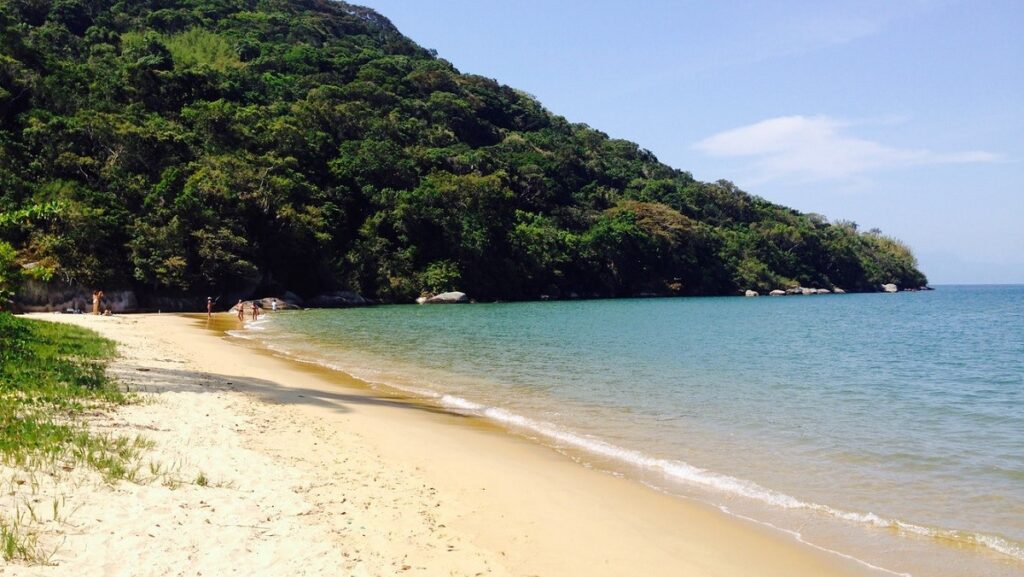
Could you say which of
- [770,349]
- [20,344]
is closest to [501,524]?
[20,344]

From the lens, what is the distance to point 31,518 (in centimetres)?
480

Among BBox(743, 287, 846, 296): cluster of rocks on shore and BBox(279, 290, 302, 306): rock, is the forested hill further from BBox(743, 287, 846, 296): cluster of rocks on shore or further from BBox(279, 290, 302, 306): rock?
BBox(743, 287, 846, 296): cluster of rocks on shore

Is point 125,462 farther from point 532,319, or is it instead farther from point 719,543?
point 532,319

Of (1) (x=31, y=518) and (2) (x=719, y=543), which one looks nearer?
(1) (x=31, y=518)

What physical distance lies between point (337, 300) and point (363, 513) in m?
57.2

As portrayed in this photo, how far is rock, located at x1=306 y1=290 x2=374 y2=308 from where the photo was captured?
60862mm

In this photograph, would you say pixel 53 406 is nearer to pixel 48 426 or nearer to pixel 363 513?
pixel 48 426

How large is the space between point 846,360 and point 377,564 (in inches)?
875

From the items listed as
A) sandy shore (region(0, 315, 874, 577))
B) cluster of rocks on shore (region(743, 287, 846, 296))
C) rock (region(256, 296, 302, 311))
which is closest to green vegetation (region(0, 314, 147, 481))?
sandy shore (region(0, 315, 874, 577))

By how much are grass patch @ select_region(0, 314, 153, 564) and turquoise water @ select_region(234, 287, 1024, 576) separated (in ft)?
20.2

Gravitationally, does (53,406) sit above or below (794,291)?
below

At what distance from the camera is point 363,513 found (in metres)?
6.15

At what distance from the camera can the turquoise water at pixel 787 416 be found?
7.25 meters

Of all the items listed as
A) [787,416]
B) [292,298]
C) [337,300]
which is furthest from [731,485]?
[337,300]
